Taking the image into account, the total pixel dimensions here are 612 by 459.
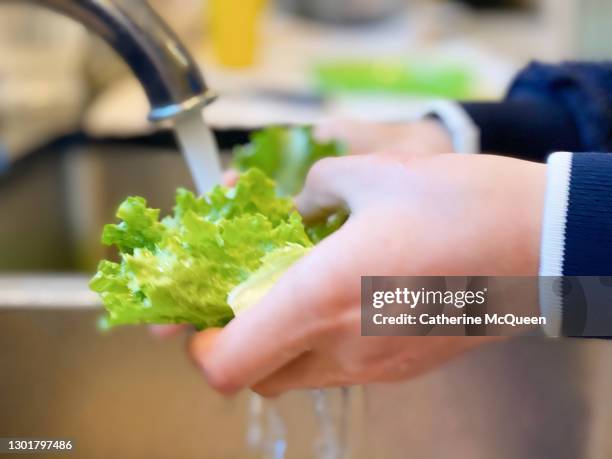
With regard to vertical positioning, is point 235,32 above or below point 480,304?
above

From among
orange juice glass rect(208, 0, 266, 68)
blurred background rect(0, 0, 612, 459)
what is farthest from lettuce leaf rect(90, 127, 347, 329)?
orange juice glass rect(208, 0, 266, 68)

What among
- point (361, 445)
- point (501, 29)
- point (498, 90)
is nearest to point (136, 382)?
point (361, 445)

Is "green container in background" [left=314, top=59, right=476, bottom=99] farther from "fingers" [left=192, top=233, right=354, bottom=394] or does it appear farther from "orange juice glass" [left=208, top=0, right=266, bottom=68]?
"fingers" [left=192, top=233, right=354, bottom=394]

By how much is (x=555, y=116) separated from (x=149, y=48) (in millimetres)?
325

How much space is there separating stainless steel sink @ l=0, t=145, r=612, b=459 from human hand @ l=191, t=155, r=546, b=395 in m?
0.09

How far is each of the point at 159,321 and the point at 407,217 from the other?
5.6 inches

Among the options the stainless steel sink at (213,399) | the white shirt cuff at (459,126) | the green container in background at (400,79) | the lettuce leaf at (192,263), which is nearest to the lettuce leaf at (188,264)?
the lettuce leaf at (192,263)

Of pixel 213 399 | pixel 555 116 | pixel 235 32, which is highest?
pixel 235 32

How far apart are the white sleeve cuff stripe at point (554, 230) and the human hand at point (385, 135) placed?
19 cm

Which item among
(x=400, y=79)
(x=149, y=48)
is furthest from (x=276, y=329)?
(x=400, y=79)

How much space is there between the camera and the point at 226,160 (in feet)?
1.85

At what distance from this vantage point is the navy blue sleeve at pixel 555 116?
0.56m

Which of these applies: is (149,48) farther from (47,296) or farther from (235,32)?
(235,32)

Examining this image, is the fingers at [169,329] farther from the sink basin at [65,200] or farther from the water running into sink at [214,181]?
the sink basin at [65,200]
